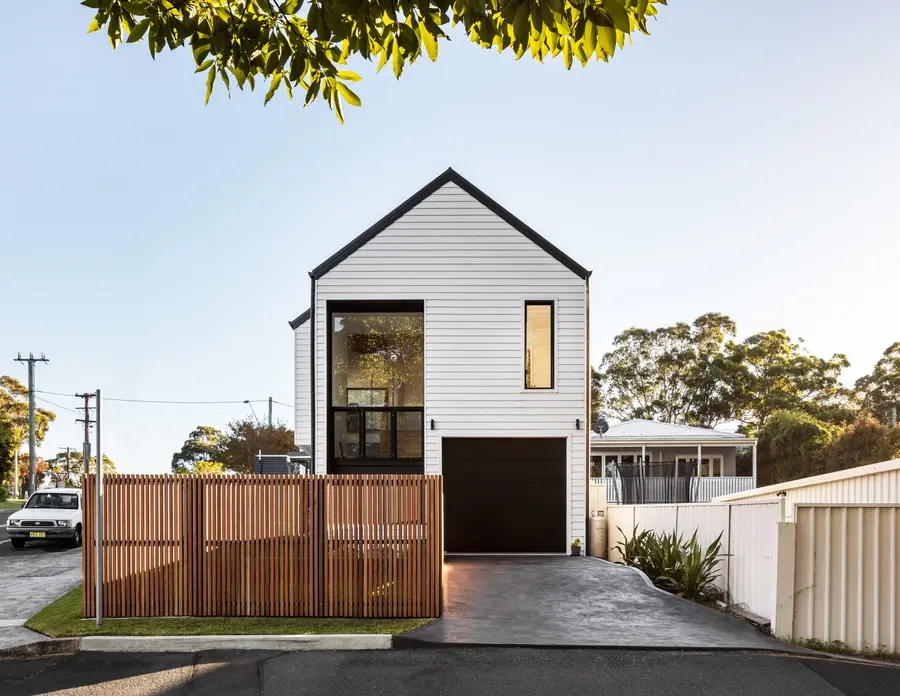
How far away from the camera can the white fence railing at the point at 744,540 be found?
9.07 meters

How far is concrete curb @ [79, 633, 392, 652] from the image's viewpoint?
26.7ft

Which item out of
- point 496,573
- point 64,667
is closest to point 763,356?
point 496,573

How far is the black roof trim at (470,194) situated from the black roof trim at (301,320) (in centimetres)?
166

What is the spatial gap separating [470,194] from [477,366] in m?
3.58

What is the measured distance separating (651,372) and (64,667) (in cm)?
4638

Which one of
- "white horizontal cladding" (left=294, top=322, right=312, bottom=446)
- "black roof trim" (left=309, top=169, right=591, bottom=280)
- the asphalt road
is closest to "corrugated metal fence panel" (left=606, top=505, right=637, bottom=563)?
"black roof trim" (left=309, top=169, right=591, bottom=280)

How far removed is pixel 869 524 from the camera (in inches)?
325

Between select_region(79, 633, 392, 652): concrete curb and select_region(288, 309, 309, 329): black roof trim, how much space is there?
993cm

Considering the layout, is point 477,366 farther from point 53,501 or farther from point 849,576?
point 53,501

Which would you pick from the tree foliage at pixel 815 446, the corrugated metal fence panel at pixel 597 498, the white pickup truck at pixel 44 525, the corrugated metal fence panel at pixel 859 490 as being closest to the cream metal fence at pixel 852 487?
the corrugated metal fence panel at pixel 859 490

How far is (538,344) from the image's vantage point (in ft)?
53.7

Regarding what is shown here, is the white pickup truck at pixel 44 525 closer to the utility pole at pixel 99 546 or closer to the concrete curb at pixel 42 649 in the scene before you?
the utility pole at pixel 99 546

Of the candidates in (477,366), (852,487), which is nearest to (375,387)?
(477,366)

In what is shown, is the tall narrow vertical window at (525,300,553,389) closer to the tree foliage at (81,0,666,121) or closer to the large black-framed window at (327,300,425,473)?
the large black-framed window at (327,300,425,473)
